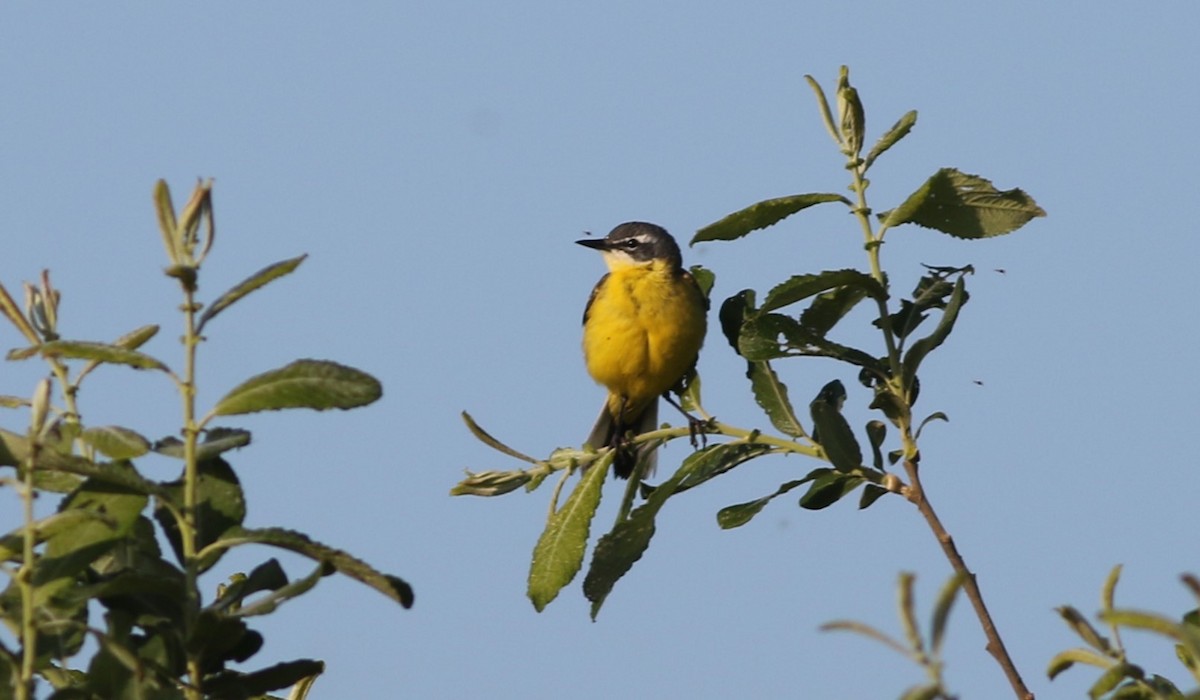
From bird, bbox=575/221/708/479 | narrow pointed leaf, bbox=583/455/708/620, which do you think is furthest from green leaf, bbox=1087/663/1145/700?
bird, bbox=575/221/708/479

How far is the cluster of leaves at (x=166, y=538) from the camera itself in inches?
95.1

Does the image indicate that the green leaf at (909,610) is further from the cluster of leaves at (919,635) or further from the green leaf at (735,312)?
the green leaf at (735,312)

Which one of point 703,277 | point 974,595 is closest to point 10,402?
point 974,595

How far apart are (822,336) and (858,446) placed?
46cm

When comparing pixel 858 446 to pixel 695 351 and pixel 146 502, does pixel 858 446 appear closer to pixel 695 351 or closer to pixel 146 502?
pixel 146 502

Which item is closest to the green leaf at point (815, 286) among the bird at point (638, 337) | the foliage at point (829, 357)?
the foliage at point (829, 357)

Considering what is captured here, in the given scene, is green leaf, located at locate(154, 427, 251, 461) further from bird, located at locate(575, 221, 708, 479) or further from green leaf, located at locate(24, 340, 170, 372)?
bird, located at locate(575, 221, 708, 479)

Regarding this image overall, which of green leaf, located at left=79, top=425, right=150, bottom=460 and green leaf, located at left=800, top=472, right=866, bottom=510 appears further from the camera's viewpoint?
green leaf, located at left=800, top=472, right=866, bottom=510

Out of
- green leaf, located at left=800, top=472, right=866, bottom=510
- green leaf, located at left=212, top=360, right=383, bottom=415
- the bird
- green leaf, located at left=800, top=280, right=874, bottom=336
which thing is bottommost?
green leaf, located at left=800, top=472, right=866, bottom=510

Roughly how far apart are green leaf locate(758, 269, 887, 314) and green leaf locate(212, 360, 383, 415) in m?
1.93

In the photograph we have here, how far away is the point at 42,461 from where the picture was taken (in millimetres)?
2504

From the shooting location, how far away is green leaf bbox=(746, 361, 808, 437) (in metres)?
4.67

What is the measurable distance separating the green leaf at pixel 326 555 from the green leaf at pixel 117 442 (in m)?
0.19

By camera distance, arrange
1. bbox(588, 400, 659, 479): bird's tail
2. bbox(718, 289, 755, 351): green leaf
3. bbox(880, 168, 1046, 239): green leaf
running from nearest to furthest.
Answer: bbox(880, 168, 1046, 239): green leaf → bbox(718, 289, 755, 351): green leaf → bbox(588, 400, 659, 479): bird's tail
